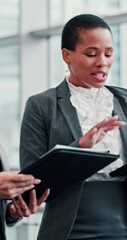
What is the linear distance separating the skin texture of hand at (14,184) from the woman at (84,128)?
0.69 ft

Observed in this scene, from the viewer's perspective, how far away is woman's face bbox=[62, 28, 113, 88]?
1.98 metres

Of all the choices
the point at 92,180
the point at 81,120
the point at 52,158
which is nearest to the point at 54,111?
the point at 81,120

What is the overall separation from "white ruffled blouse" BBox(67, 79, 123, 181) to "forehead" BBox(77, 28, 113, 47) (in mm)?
142

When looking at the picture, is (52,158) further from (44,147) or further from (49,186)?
(44,147)

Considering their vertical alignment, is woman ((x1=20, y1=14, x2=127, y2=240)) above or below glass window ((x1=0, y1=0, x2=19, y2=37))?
below

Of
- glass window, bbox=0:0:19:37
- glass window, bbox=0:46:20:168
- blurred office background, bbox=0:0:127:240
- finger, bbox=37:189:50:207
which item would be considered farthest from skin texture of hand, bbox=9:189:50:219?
glass window, bbox=0:0:19:37

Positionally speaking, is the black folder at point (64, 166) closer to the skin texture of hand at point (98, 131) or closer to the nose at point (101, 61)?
the skin texture of hand at point (98, 131)

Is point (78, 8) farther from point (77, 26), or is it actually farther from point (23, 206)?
point (23, 206)

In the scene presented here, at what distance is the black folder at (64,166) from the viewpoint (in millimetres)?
1652

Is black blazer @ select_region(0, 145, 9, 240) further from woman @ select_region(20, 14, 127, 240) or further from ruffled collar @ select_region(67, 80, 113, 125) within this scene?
ruffled collar @ select_region(67, 80, 113, 125)

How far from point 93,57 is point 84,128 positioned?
0.21 meters

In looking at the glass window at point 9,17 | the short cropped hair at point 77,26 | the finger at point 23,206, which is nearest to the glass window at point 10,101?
the glass window at point 9,17

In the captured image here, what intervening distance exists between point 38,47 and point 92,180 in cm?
291

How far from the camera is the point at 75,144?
184 centimetres
